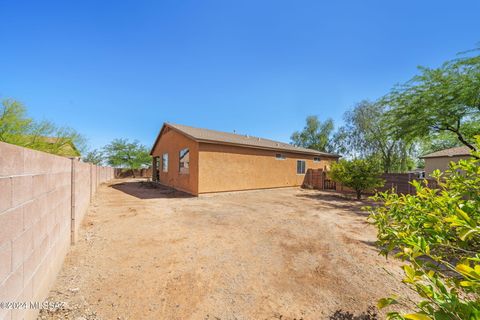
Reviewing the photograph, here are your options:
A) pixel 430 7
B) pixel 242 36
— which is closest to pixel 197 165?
pixel 242 36

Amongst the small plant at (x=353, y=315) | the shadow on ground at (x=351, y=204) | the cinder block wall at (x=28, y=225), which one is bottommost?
the shadow on ground at (x=351, y=204)

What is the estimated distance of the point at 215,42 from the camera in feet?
30.4

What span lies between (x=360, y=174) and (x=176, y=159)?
12.1 metres

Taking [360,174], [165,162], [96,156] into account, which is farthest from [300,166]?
[96,156]

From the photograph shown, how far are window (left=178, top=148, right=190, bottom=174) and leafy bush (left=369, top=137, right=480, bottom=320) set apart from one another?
11316 millimetres

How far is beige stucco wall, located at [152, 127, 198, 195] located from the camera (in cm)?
1139

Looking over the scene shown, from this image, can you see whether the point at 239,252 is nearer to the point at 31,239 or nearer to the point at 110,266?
the point at 110,266

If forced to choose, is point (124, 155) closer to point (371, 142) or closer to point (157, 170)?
point (157, 170)

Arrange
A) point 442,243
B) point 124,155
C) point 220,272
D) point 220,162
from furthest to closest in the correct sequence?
point 124,155, point 220,162, point 220,272, point 442,243

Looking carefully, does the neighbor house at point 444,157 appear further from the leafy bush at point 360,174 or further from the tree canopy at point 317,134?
the leafy bush at point 360,174

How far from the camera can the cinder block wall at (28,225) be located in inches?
61.8

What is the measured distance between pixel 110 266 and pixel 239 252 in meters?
2.36

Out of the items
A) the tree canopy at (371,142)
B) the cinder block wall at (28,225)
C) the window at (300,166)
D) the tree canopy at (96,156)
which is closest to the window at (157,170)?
the window at (300,166)

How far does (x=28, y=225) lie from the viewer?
6.52 feet
